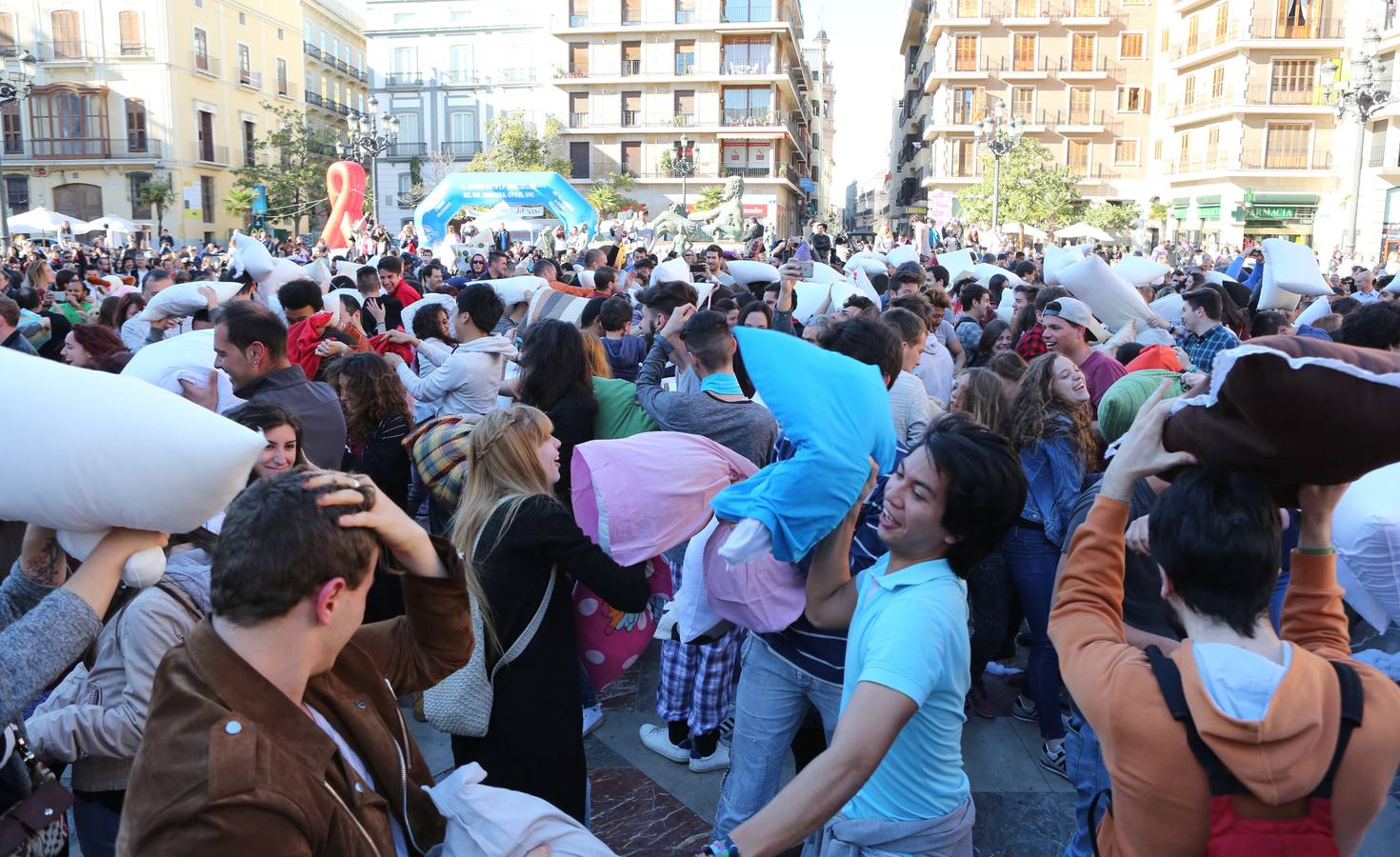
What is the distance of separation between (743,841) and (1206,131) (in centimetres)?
4716

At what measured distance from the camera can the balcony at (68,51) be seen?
38812 mm

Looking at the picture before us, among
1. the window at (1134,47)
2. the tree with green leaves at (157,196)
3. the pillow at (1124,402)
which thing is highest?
the window at (1134,47)

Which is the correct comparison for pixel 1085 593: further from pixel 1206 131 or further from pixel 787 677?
pixel 1206 131

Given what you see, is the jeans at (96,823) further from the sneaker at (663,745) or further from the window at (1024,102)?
the window at (1024,102)

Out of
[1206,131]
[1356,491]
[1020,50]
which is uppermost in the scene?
[1020,50]

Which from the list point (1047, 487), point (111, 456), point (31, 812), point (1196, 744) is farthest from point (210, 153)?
point (1196, 744)

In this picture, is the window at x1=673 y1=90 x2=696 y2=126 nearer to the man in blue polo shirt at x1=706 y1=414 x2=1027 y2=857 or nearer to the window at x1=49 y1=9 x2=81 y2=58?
the window at x1=49 y1=9 x2=81 y2=58

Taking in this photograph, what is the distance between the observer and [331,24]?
52.9 meters

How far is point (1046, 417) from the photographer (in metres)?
3.79

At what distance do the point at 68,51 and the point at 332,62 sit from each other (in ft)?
50.7

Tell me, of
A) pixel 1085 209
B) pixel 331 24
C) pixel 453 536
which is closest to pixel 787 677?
pixel 453 536

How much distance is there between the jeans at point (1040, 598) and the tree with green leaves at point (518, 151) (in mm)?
42302

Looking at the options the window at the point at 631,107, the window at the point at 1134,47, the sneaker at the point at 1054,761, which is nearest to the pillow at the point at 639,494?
the sneaker at the point at 1054,761

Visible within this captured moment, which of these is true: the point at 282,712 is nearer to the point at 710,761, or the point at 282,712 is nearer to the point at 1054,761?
the point at 710,761
